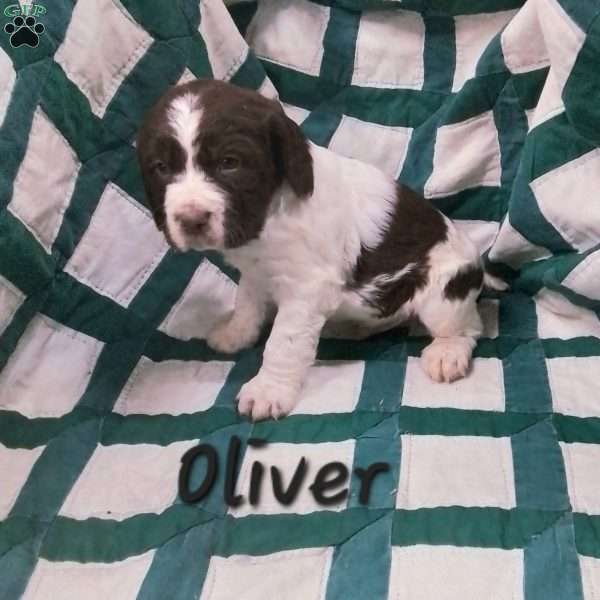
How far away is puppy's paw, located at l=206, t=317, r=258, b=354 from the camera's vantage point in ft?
8.09

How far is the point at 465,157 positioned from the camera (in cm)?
270

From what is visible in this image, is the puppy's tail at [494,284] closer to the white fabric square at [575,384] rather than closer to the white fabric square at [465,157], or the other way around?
the white fabric square at [465,157]

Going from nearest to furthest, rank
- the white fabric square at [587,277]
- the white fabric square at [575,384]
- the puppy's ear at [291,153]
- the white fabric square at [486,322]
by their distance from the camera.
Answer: the puppy's ear at [291,153] < the white fabric square at [575,384] < the white fabric square at [587,277] < the white fabric square at [486,322]

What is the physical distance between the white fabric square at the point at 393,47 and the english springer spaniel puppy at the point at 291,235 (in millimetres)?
569

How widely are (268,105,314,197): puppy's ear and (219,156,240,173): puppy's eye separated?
0.13 metres

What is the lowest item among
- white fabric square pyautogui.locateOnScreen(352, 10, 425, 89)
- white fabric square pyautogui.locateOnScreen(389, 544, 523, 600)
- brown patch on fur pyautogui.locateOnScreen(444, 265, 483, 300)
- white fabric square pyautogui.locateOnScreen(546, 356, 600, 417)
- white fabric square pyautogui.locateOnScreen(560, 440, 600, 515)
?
white fabric square pyautogui.locateOnScreen(389, 544, 523, 600)

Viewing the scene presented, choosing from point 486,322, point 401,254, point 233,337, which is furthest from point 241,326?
point 486,322

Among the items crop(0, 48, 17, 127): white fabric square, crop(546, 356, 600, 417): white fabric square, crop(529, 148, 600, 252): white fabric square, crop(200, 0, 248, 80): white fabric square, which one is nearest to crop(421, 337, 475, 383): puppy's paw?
crop(546, 356, 600, 417): white fabric square

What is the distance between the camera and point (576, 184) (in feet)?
7.75

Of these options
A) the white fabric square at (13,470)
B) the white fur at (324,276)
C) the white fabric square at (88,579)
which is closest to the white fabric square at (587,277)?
the white fur at (324,276)

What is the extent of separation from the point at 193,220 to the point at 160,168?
19 cm

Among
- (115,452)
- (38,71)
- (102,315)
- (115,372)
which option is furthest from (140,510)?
(38,71)

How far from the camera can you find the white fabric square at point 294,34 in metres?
2.80

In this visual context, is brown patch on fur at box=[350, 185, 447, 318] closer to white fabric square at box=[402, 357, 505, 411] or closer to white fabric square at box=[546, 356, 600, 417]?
white fabric square at box=[402, 357, 505, 411]
